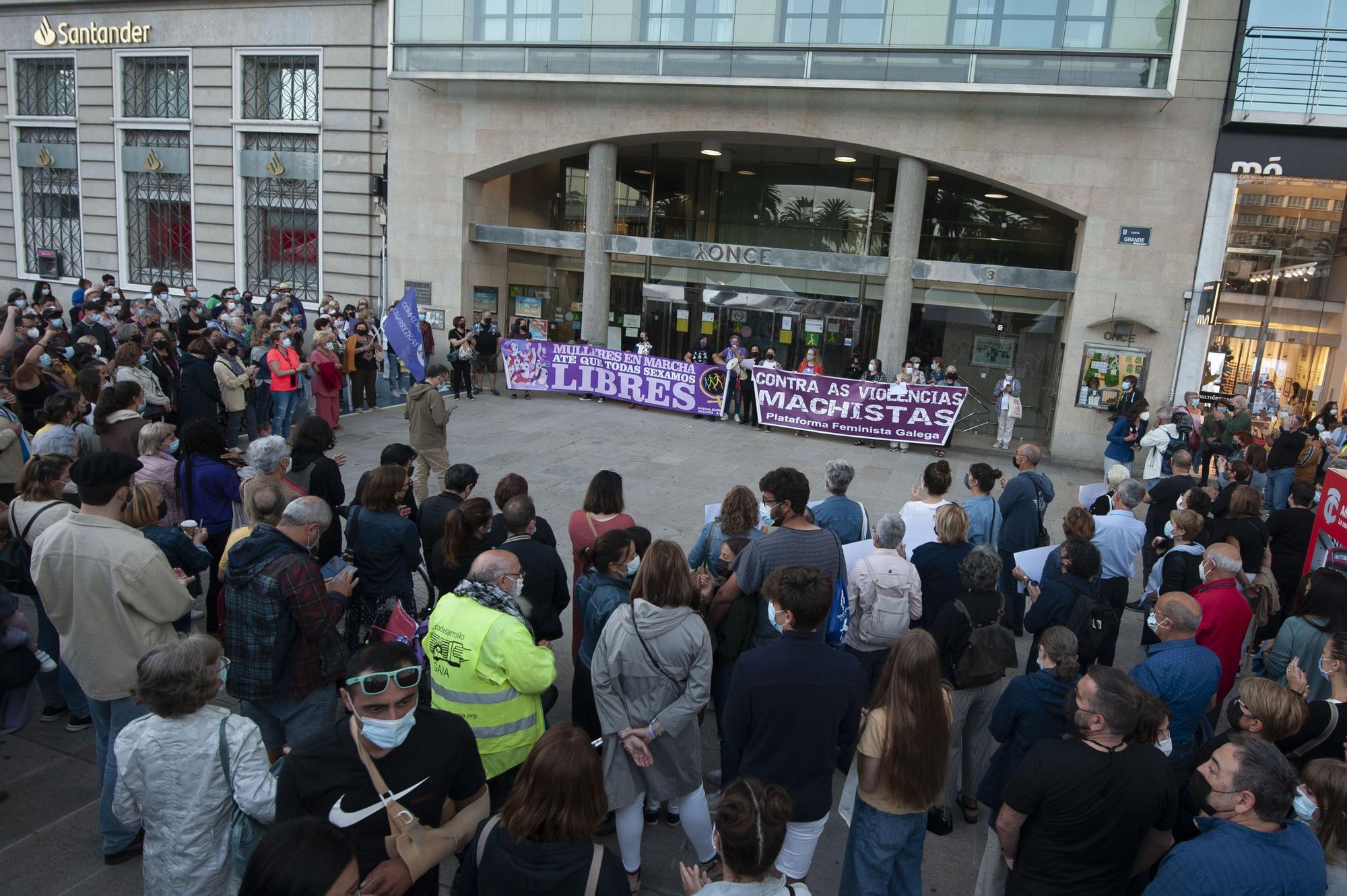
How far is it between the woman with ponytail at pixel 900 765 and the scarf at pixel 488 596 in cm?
160

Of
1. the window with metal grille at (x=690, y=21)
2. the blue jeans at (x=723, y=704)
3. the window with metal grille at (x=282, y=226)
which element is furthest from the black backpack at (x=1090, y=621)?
the window with metal grille at (x=282, y=226)

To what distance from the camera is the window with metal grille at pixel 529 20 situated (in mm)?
18984

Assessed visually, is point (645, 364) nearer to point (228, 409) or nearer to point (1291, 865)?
point (228, 409)

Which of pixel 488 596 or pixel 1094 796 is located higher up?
pixel 488 596

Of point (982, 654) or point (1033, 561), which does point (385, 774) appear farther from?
point (1033, 561)

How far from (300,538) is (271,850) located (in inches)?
95.1

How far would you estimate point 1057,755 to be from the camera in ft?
10.5

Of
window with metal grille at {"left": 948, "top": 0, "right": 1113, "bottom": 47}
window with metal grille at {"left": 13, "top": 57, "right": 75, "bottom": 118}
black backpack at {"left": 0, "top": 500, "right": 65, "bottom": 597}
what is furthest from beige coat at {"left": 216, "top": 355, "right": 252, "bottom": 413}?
window with metal grille at {"left": 13, "top": 57, "right": 75, "bottom": 118}

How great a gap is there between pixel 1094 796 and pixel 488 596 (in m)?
2.62

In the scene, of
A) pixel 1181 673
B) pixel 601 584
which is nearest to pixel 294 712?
pixel 601 584

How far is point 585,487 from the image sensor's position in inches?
448

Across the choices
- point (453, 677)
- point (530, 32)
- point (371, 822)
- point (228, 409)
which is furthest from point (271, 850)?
point (530, 32)

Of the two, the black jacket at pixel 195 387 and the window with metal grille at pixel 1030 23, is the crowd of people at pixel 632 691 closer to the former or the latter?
the black jacket at pixel 195 387

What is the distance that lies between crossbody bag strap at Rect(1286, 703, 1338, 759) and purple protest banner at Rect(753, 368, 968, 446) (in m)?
11.8
